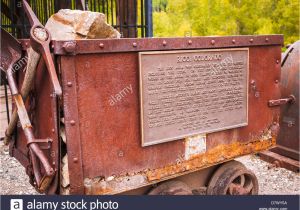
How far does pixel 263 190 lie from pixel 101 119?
9.46 feet

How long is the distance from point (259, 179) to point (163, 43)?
2974 millimetres

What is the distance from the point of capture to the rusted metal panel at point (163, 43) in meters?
2.36

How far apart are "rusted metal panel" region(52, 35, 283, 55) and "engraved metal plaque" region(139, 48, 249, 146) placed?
5 centimetres

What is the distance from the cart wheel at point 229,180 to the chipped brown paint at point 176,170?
0.86 feet

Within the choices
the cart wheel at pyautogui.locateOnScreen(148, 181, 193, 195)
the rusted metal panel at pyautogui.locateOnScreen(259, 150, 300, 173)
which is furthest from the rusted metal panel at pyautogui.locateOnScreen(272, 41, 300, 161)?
the cart wheel at pyautogui.locateOnScreen(148, 181, 193, 195)

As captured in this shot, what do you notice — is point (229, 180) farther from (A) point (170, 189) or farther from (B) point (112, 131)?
(B) point (112, 131)

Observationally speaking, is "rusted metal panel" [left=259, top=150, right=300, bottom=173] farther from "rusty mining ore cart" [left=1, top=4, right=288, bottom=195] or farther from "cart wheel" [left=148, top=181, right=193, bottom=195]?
"cart wheel" [left=148, top=181, right=193, bottom=195]

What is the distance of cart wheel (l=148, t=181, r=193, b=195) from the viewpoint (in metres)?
3.06

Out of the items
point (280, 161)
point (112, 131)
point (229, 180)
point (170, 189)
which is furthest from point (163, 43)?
point (280, 161)

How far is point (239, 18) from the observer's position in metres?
11.1

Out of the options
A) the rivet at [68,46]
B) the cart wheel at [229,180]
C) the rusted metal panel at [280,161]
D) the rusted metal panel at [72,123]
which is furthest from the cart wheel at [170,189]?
the rusted metal panel at [280,161]

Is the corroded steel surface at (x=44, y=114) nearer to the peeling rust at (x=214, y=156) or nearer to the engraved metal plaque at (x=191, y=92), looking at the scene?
the engraved metal plaque at (x=191, y=92)

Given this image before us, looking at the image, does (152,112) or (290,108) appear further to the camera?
(290,108)

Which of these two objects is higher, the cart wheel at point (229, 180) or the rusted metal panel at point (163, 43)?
the rusted metal panel at point (163, 43)
